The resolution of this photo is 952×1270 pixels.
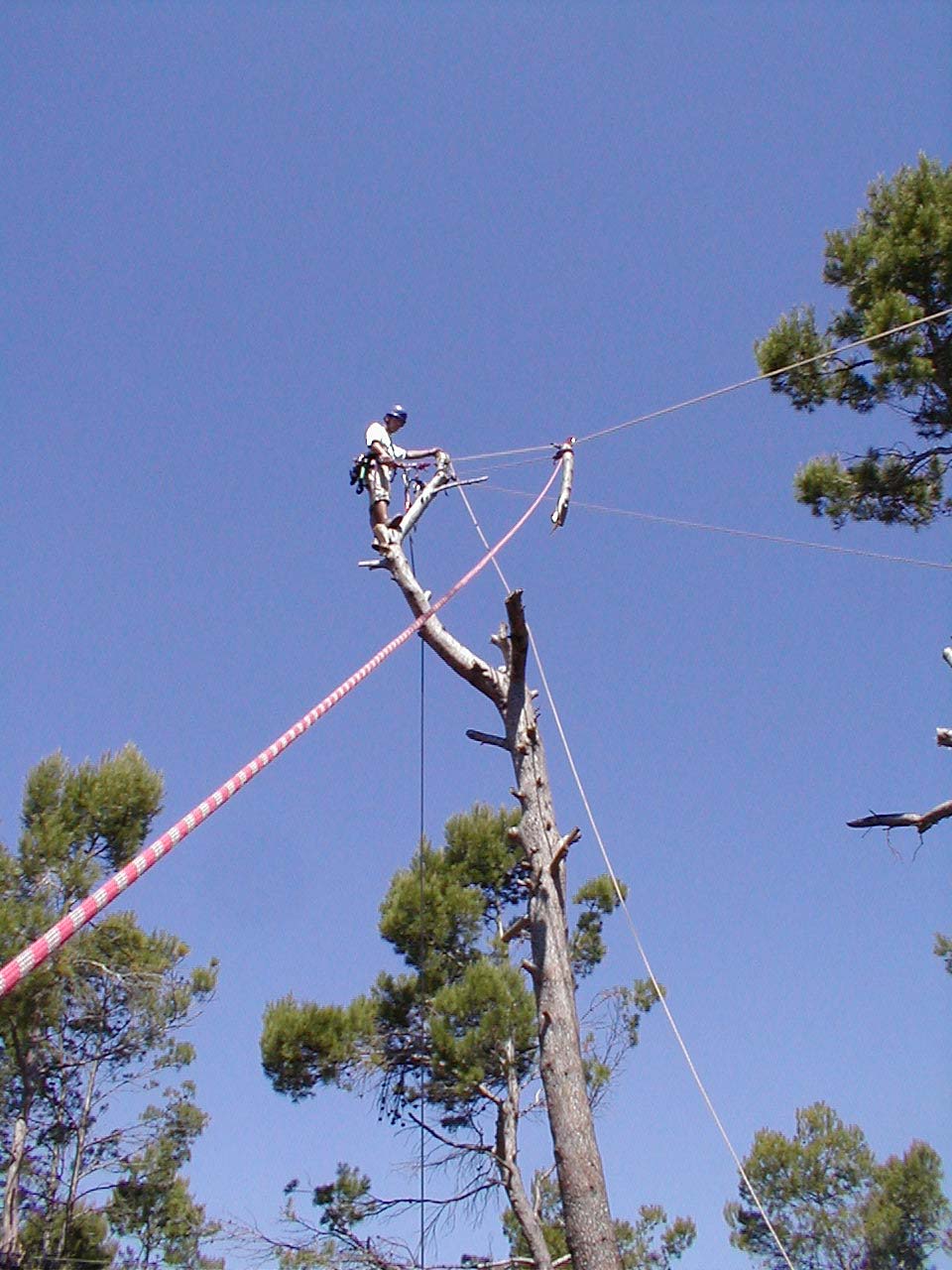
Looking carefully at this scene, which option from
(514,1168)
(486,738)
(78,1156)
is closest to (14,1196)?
(78,1156)

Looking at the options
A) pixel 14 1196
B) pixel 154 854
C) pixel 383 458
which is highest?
pixel 383 458

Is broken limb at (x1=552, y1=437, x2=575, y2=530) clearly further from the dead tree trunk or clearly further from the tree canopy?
the tree canopy

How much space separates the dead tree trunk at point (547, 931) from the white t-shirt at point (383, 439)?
72cm

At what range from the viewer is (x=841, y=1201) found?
14.7m

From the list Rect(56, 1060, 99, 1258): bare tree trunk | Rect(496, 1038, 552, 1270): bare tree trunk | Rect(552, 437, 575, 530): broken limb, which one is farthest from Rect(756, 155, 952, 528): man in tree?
Rect(56, 1060, 99, 1258): bare tree trunk

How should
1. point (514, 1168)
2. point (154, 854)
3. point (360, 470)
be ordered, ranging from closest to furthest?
point (154, 854) < point (360, 470) < point (514, 1168)

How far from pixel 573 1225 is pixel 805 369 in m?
5.91

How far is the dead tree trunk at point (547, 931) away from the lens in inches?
139

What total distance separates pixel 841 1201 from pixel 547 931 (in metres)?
13.4

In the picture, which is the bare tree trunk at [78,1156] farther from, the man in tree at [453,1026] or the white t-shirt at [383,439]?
the white t-shirt at [383,439]

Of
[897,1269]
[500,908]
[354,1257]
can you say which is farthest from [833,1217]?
[354,1257]

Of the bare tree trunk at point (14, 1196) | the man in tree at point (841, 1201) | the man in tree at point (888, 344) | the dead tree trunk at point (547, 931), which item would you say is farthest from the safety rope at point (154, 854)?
the man in tree at point (841, 1201)

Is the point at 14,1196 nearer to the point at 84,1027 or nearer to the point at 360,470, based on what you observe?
the point at 84,1027

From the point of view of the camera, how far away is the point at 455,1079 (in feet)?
31.1
